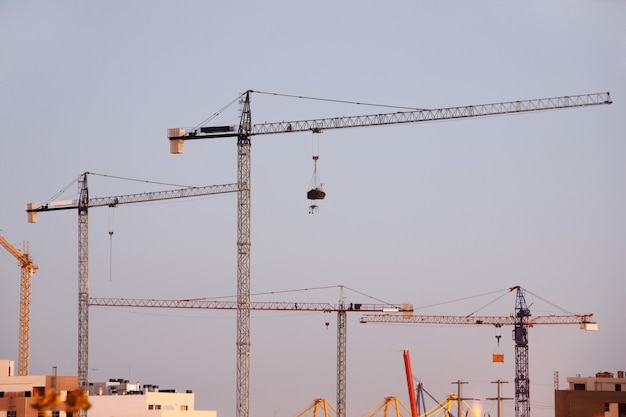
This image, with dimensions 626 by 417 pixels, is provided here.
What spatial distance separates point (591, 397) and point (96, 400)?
63.5m

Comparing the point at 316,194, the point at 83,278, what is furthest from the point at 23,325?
the point at 316,194

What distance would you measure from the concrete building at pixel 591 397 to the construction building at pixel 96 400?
4601 centimetres

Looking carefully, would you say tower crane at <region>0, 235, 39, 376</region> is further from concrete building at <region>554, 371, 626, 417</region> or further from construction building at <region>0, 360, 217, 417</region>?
concrete building at <region>554, 371, 626, 417</region>

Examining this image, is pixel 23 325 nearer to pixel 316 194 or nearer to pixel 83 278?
pixel 83 278

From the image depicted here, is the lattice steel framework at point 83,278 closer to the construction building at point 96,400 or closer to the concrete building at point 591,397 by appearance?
A: the construction building at point 96,400

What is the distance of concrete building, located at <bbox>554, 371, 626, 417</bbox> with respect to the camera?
158 m

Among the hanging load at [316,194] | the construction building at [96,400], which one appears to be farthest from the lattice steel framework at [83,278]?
the hanging load at [316,194]

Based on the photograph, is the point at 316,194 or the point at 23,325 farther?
the point at 23,325

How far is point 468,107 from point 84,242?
201 feet

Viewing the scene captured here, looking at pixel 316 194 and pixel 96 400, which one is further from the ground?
pixel 316 194

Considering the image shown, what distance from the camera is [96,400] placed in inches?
6211

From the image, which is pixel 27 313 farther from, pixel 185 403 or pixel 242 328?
pixel 242 328

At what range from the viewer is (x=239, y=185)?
136375 millimetres

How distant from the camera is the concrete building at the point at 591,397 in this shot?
158 m
